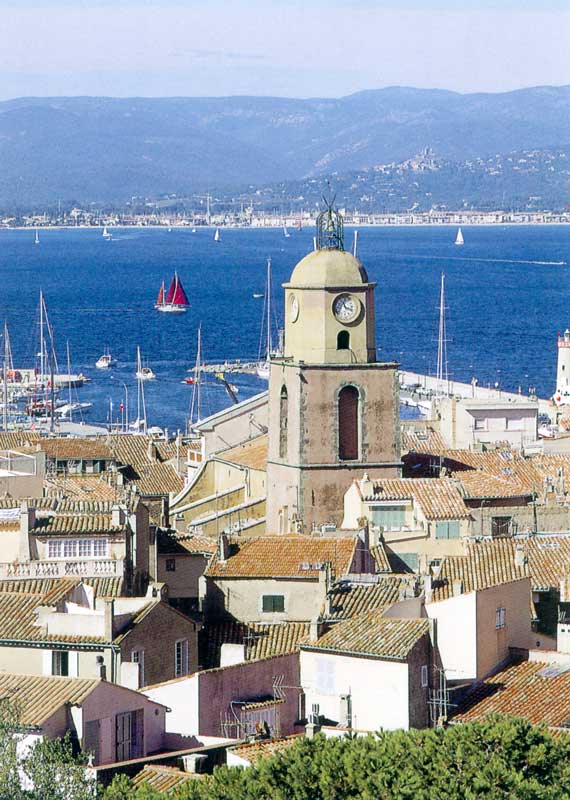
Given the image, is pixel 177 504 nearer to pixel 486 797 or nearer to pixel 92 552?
pixel 92 552

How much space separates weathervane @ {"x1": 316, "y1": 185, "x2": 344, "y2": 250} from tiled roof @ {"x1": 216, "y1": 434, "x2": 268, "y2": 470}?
13.6 feet

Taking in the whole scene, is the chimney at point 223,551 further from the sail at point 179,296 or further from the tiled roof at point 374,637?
the sail at point 179,296

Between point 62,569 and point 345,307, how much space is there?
34.5 ft

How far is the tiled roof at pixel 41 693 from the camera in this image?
23.3 meters

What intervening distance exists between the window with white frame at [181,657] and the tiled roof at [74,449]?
20917mm

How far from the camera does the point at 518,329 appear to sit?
6909 inches

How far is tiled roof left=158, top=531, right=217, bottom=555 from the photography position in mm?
34037

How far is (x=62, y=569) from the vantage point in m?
30.8

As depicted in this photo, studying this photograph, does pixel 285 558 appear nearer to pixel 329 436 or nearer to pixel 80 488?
pixel 329 436

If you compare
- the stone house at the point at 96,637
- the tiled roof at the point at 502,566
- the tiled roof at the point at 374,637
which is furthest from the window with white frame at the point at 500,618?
the stone house at the point at 96,637

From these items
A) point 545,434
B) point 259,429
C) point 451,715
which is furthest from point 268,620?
point 545,434

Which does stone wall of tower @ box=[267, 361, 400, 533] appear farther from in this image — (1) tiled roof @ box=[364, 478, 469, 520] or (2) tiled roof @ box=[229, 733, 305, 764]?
(2) tiled roof @ box=[229, 733, 305, 764]

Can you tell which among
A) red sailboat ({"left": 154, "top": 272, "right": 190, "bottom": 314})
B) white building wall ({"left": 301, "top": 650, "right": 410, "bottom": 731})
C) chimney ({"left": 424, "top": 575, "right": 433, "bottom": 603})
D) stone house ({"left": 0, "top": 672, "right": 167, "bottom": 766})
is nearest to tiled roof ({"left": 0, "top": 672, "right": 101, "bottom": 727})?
stone house ({"left": 0, "top": 672, "right": 167, "bottom": 766})

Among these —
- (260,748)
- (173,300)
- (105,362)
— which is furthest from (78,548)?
(173,300)
